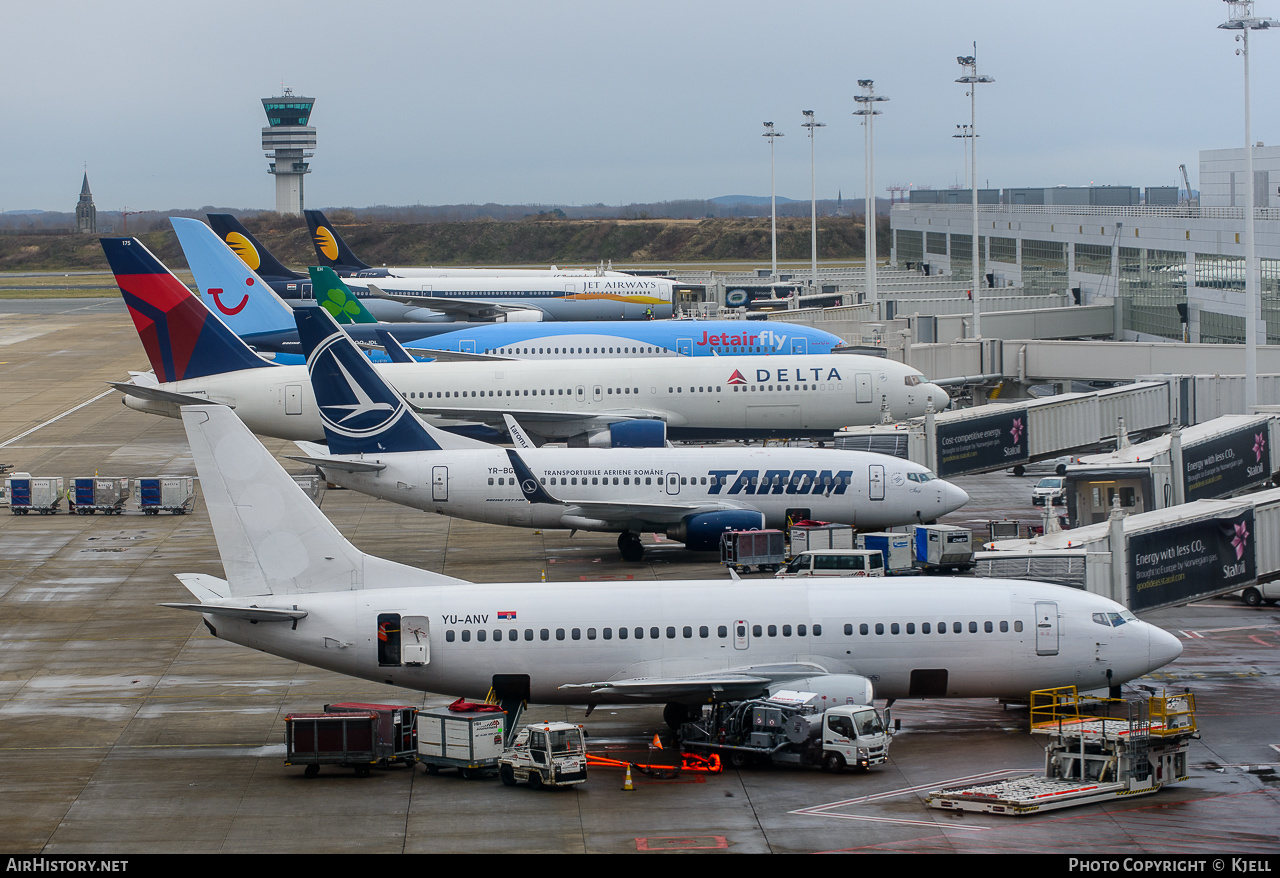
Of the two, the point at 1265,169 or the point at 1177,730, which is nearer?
the point at 1177,730

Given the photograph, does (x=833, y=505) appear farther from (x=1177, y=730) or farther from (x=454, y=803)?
(x=454, y=803)

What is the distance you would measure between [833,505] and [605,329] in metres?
32.4

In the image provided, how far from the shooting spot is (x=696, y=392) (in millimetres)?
65688

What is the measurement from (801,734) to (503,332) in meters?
52.4

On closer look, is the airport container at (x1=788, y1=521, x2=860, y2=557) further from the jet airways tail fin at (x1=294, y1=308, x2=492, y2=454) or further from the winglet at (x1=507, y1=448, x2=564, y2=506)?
the jet airways tail fin at (x1=294, y1=308, x2=492, y2=454)

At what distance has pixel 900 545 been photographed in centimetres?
4853

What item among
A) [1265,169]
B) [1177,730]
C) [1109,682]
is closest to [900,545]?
[1109,682]

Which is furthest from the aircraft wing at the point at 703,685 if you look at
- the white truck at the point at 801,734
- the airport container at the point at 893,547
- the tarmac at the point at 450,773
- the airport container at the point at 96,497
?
the airport container at the point at 96,497

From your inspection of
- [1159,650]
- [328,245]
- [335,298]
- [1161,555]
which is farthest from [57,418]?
[1159,650]

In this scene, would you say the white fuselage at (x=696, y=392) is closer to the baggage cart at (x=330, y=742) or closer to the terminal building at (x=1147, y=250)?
the terminal building at (x=1147, y=250)

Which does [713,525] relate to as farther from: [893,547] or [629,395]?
[629,395]

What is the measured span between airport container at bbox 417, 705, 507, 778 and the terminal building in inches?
2002

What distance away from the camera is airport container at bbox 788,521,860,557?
4856cm

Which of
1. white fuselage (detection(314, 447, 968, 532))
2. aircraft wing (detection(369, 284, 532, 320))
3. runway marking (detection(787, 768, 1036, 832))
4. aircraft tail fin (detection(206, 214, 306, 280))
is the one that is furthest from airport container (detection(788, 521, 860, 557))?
aircraft tail fin (detection(206, 214, 306, 280))
